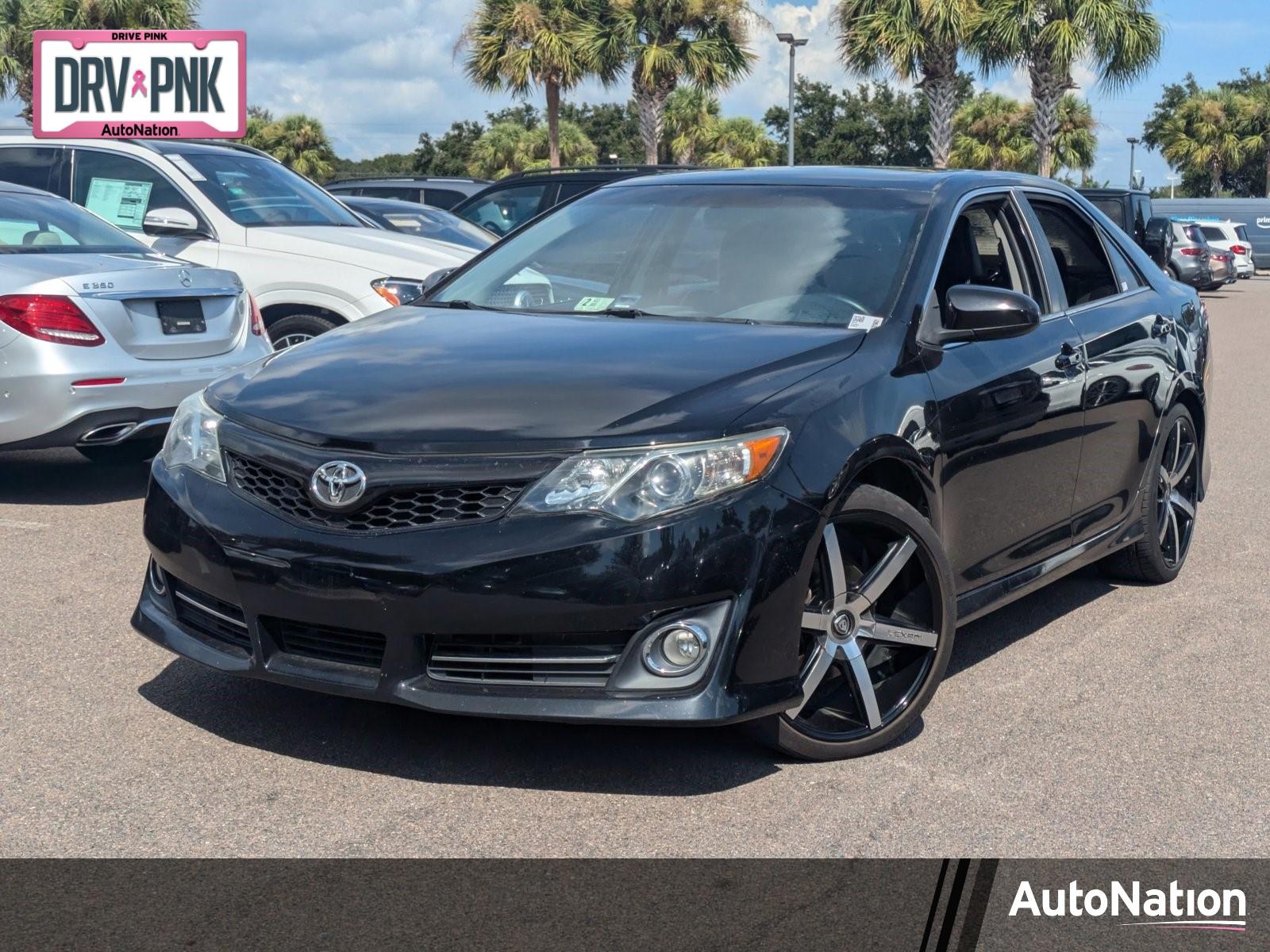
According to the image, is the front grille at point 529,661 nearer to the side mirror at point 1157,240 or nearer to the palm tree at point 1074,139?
the side mirror at point 1157,240

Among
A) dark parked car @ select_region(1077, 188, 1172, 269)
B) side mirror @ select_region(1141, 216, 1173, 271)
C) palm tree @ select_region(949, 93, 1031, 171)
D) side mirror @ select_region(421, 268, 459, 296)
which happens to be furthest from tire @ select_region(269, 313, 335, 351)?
palm tree @ select_region(949, 93, 1031, 171)

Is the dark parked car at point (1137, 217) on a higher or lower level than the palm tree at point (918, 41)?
lower

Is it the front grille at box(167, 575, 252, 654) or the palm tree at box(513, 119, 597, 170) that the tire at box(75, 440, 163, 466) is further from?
the palm tree at box(513, 119, 597, 170)

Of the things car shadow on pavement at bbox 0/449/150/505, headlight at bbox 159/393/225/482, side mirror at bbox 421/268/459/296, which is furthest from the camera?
car shadow on pavement at bbox 0/449/150/505

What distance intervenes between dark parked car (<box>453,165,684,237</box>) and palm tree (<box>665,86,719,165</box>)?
39385 millimetres

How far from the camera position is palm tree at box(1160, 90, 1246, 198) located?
71.1 m

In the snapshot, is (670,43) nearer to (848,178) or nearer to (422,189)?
(422,189)

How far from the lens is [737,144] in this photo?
57438 millimetres

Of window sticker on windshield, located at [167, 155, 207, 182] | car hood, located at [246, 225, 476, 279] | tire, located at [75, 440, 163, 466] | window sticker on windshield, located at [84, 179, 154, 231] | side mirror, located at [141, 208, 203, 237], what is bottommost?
tire, located at [75, 440, 163, 466]

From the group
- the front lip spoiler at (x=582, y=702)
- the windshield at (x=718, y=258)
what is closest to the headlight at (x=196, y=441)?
the front lip spoiler at (x=582, y=702)

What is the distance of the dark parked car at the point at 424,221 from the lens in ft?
41.8

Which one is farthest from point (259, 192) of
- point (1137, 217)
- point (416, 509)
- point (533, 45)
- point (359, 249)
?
point (533, 45)

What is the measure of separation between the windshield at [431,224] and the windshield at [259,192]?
1.74 metres

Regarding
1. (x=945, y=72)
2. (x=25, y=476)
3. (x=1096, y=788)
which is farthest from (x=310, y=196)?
(x=945, y=72)
